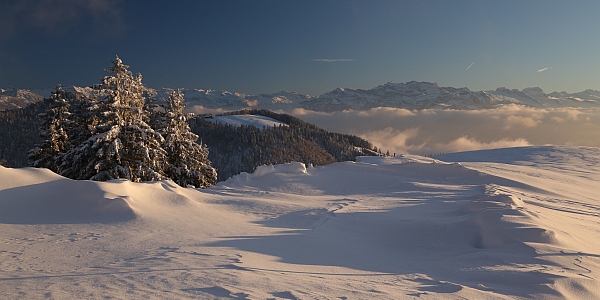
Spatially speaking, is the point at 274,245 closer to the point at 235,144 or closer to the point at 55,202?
the point at 55,202

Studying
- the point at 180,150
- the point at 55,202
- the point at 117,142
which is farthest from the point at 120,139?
the point at 55,202

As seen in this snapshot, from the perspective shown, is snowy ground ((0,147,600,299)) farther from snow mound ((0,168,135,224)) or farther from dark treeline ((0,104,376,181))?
dark treeline ((0,104,376,181))

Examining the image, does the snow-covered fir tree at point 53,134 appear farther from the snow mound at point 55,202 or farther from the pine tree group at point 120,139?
the snow mound at point 55,202

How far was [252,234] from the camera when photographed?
27.2 ft

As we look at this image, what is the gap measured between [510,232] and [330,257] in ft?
13.4

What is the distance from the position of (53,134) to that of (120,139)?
29.8 feet

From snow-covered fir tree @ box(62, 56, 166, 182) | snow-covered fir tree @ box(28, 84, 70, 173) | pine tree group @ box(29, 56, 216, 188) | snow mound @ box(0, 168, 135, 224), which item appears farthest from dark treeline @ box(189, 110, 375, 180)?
snow mound @ box(0, 168, 135, 224)

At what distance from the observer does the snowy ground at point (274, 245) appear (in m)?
4.64

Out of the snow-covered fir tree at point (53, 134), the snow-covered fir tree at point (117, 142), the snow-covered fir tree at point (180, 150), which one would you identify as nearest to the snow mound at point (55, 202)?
the snow-covered fir tree at point (117, 142)

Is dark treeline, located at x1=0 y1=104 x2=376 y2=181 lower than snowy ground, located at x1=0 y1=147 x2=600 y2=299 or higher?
higher

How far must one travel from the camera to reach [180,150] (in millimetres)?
26172

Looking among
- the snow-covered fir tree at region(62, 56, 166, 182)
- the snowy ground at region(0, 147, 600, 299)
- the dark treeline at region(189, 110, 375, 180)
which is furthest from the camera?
the dark treeline at region(189, 110, 375, 180)

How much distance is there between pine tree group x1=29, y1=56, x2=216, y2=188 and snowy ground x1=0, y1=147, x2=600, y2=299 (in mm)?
9412

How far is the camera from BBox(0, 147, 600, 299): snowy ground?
4641 mm
